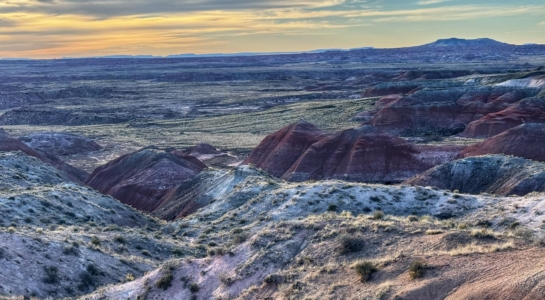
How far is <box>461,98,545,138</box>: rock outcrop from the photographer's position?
68.2m

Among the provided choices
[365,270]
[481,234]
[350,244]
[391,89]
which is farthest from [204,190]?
[391,89]

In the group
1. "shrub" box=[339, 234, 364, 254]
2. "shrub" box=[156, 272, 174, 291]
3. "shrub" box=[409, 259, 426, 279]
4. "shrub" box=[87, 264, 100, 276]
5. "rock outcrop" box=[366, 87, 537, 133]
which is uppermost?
"shrub" box=[409, 259, 426, 279]

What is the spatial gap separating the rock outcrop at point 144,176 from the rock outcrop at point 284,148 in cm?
679

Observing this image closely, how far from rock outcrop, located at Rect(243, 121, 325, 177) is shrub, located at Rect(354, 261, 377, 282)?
4251 cm

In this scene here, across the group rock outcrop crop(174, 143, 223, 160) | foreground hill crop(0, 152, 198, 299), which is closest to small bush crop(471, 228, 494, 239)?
foreground hill crop(0, 152, 198, 299)

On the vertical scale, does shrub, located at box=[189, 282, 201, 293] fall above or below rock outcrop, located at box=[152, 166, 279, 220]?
above

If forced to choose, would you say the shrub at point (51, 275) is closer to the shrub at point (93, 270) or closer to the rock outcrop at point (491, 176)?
the shrub at point (93, 270)

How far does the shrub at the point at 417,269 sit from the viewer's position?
39.0 feet

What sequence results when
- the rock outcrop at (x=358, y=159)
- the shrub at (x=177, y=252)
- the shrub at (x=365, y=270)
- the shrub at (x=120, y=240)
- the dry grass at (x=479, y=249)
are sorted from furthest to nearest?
the rock outcrop at (x=358, y=159)
the shrub at (x=177, y=252)
the shrub at (x=120, y=240)
the shrub at (x=365, y=270)
the dry grass at (x=479, y=249)

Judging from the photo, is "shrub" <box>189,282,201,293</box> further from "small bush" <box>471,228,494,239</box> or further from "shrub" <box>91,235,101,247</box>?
"shrub" <box>91,235,101,247</box>

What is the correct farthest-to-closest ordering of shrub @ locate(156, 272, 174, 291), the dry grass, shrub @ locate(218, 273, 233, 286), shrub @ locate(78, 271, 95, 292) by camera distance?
1. shrub @ locate(78, 271, 95, 292)
2. shrub @ locate(156, 272, 174, 291)
3. shrub @ locate(218, 273, 233, 286)
4. the dry grass

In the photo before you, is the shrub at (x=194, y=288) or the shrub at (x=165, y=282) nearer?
the shrub at (x=194, y=288)

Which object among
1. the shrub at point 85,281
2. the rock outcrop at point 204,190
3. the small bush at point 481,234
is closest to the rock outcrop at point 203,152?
the rock outcrop at point 204,190

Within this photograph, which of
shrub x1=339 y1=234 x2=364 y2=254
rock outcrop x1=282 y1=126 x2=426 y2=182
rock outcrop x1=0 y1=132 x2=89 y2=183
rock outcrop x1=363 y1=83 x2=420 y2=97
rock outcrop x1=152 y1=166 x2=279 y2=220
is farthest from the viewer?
rock outcrop x1=363 y1=83 x2=420 y2=97
